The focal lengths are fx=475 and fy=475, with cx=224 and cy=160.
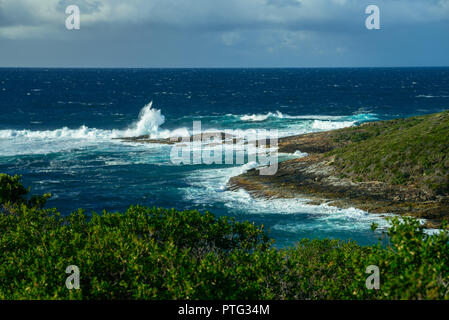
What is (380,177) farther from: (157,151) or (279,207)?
(157,151)

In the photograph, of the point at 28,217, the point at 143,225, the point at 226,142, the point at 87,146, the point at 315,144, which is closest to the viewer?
the point at 143,225

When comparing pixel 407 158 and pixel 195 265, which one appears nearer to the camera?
pixel 195 265

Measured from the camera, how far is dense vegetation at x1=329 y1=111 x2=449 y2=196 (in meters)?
31.9

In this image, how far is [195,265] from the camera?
1237 centimetres

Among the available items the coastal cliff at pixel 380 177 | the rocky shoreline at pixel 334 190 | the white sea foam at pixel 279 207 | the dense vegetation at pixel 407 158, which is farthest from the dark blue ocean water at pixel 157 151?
the dense vegetation at pixel 407 158

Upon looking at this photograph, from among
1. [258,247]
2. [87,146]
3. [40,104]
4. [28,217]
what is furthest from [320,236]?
[40,104]

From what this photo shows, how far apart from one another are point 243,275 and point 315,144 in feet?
119

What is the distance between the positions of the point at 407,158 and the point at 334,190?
5.81 metres

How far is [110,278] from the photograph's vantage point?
13.4 m

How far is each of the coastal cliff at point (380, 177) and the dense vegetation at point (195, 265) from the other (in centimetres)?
1370

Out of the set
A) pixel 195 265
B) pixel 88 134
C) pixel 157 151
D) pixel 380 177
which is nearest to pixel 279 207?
pixel 380 177

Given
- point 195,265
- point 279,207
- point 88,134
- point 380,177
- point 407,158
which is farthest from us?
point 88,134

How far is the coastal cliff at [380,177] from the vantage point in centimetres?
3044
